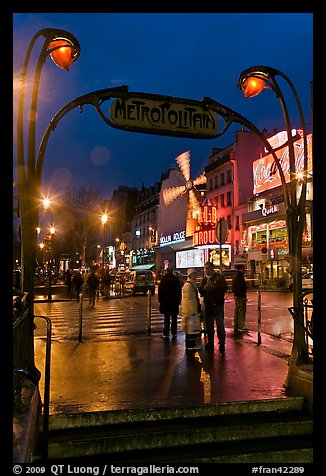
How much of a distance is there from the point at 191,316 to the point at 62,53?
6.08m

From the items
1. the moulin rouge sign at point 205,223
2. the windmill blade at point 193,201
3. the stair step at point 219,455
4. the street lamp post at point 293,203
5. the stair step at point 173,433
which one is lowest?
the stair step at point 219,455

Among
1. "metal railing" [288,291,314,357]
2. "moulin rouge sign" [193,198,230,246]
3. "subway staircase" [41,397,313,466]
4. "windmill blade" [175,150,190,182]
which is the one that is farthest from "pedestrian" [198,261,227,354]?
"windmill blade" [175,150,190,182]

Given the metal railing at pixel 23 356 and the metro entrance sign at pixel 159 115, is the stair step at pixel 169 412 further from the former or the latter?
the metro entrance sign at pixel 159 115

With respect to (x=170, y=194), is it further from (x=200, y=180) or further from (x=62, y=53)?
(x=62, y=53)

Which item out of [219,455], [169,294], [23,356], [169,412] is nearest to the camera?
[219,455]

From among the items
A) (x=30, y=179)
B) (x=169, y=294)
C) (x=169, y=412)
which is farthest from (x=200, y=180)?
(x=169, y=412)

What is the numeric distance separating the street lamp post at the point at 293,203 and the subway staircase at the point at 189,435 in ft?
3.51

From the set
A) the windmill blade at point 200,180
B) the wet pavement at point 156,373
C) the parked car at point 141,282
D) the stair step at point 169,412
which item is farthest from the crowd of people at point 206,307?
the windmill blade at point 200,180

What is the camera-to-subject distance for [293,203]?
7.25m

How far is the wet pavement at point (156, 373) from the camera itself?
6.07m

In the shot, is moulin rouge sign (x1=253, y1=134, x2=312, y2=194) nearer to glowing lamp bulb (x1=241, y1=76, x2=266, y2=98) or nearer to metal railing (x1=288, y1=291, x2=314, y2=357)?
glowing lamp bulb (x1=241, y1=76, x2=266, y2=98)

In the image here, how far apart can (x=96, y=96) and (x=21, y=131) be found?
1158mm

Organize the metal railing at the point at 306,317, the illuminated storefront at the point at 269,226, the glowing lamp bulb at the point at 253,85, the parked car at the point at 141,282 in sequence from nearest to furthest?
the metal railing at the point at 306,317 → the glowing lamp bulb at the point at 253,85 → the parked car at the point at 141,282 → the illuminated storefront at the point at 269,226

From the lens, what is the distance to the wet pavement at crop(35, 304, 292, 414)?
6.07 metres
